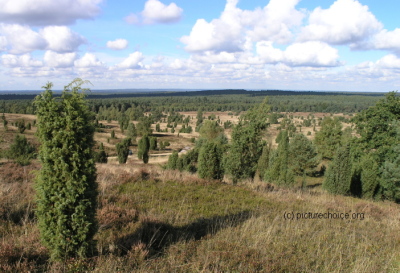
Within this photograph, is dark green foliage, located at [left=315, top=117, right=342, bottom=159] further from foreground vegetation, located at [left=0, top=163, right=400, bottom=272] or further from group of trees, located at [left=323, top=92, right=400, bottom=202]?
foreground vegetation, located at [left=0, top=163, right=400, bottom=272]

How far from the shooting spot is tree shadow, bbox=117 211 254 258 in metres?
4.52

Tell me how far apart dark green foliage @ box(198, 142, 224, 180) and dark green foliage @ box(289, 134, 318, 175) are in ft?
87.7

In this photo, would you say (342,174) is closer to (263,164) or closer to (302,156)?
(263,164)

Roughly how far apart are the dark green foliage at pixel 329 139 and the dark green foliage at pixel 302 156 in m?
6.05

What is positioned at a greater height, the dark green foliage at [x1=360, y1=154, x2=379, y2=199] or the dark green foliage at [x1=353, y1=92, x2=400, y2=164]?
the dark green foliage at [x1=353, y1=92, x2=400, y2=164]

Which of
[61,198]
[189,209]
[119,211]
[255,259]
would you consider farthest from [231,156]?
[61,198]

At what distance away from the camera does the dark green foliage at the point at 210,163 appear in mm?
11844

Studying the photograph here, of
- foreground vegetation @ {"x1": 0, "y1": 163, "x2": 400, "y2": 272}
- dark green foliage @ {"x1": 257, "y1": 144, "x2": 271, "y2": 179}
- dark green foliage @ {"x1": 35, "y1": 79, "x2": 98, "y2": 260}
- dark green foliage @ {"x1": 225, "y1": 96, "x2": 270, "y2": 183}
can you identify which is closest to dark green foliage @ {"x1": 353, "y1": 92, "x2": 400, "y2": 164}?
dark green foliage @ {"x1": 257, "y1": 144, "x2": 271, "y2": 179}

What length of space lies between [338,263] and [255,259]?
1480 millimetres

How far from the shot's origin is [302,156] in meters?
36.5

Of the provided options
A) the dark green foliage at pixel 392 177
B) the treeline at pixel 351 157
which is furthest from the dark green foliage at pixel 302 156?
the dark green foliage at pixel 392 177

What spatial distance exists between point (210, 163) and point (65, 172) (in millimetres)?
8782

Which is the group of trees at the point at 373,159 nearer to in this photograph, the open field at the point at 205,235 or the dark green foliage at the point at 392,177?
the dark green foliage at the point at 392,177

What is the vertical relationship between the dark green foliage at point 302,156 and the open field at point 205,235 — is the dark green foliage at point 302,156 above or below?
below
